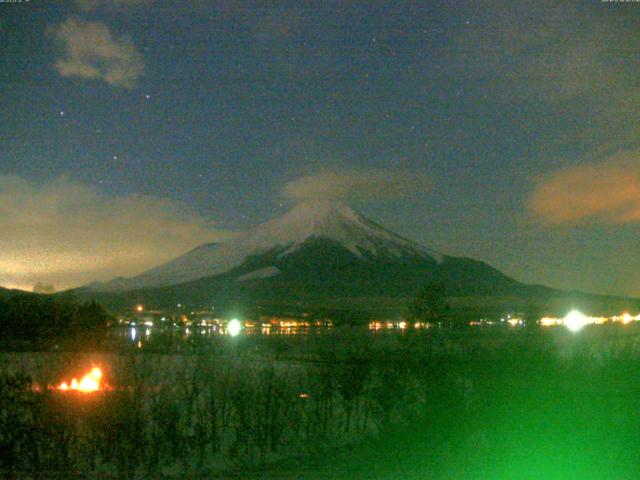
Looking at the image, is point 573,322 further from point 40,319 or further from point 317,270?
point 317,270

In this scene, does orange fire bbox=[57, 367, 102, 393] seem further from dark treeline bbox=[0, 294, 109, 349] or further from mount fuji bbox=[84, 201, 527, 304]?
mount fuji bbox=[84, 201, 527, 304]

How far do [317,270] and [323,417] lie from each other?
125m

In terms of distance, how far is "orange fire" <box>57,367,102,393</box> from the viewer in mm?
9688

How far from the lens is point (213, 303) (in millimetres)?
96938

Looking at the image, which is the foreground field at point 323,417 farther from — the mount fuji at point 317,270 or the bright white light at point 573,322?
the mount fuji at point 317,270

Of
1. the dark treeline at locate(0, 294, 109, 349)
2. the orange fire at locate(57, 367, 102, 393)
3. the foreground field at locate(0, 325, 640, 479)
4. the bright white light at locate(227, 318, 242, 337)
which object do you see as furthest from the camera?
the bright white light at locate(227, 318, 242, 337)

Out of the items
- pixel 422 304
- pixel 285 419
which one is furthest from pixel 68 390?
pixel 422 304

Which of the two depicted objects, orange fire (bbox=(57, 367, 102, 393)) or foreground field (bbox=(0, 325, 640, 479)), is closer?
foreground field (bbox=(0, 325, 640, 479))

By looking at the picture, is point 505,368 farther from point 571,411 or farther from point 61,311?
point 61,311

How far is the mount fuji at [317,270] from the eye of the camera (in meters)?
117

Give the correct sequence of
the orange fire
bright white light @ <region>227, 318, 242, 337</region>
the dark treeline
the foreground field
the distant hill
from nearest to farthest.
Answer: the foreground field, the orange fire, the dark treeline, bright white light @ <region>227, 318, 242, 337</region>, the distant hill

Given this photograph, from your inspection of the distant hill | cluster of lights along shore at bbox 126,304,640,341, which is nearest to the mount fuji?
the distant hill

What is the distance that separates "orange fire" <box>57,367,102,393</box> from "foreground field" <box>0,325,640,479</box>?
0.11 metres

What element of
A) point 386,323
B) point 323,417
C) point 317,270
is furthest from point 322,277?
point 323,417
